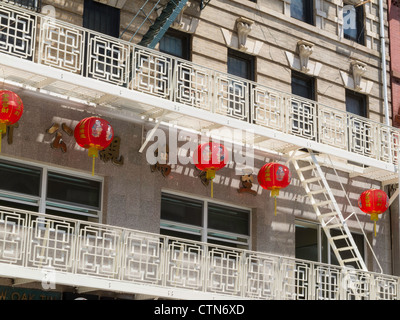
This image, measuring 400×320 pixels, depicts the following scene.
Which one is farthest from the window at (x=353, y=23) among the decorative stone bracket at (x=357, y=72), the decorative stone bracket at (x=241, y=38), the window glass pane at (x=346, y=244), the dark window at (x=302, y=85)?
the window glass pane at (x=346, y=244)

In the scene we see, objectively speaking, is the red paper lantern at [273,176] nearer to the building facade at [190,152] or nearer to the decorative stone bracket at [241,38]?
the building facade at [190,152]

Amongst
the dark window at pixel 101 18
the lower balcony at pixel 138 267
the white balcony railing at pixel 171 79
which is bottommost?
the lower balcony at pixel 138 267

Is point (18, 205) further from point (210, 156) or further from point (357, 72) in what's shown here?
point (357, 72)

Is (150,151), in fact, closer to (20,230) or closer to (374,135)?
(20,230)

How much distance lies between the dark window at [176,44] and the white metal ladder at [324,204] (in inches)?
156

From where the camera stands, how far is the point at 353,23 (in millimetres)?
28625

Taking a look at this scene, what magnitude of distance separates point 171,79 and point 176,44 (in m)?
2.75

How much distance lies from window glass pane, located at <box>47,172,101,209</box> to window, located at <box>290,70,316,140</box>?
18.2 feet

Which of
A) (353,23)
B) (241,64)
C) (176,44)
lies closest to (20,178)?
(176,44)

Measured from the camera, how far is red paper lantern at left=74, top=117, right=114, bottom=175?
64.1 ft

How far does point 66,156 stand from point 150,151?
7.48ft

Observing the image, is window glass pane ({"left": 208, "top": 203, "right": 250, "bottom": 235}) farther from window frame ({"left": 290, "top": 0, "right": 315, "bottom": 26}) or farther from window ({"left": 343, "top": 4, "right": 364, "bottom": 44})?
window ({"left": 343, "top": 4, "right": 364, "bottom": 44})

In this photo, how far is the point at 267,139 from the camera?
74.4 ft

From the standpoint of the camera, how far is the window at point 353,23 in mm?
28438
